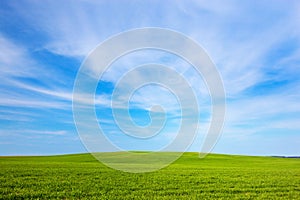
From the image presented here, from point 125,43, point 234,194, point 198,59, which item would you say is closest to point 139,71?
point 125,43

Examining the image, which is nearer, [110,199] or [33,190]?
[110,199]

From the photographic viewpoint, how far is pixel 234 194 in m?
18.7

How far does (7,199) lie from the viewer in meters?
16.0

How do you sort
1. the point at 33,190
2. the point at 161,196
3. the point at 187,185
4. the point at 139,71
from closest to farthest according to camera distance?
the point at 161,196 → the point at 33,190 → the point at 187,185 → the point at 139,71

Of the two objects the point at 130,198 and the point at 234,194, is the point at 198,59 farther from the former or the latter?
the point at 130,198

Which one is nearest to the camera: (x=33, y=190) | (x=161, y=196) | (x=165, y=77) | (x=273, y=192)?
(x=161, y=196)

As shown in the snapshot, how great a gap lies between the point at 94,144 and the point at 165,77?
949cm

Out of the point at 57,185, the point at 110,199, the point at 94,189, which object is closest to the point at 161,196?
the point at 110,199

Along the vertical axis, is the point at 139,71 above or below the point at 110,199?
above

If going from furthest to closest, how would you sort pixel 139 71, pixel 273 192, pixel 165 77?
1. pixel 165 77
2. pixel 139 71
3. pixel 273 192

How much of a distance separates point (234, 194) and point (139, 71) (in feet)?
39.0

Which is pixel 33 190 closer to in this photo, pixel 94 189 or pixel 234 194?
pixel 94 189

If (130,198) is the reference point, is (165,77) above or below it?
above

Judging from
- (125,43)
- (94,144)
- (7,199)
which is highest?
(125,43)
